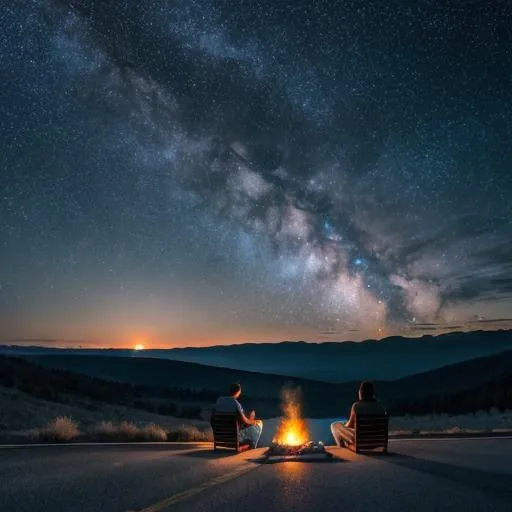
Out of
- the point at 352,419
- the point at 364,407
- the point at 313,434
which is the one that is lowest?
the point at 352,419

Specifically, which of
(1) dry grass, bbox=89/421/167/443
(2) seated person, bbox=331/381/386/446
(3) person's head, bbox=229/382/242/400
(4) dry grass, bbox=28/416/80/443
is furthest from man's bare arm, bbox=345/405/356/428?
(4) dry grass, bbox=28/416/80/443

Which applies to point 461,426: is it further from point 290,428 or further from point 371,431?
point 371,431

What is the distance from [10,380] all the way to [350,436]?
38.9m

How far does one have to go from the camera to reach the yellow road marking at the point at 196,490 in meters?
6.47

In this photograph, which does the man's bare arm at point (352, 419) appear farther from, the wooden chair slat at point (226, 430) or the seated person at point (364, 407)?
the wooden chair slat at point (226, 430)

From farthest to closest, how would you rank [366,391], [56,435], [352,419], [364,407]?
[56,435] → [366,391] → [352,419] → [364,407]

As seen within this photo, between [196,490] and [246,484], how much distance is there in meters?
0.88

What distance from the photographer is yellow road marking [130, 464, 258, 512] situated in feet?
21.2

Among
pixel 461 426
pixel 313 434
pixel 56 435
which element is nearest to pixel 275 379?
pixel 313 434

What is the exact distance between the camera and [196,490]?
25.0ft

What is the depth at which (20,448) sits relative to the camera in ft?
46.7

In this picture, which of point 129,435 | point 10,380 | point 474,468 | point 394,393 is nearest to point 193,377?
point 394,393

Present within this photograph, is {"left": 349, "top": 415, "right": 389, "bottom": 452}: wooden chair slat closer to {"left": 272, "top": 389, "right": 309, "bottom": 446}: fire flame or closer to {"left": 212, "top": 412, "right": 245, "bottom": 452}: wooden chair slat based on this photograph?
{"left": 212, "top": 412, "right": 245, "bottom": 452}: wooden chair slat

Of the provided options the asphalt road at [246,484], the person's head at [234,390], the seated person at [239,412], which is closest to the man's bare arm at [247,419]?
the seated person at [239,412]
